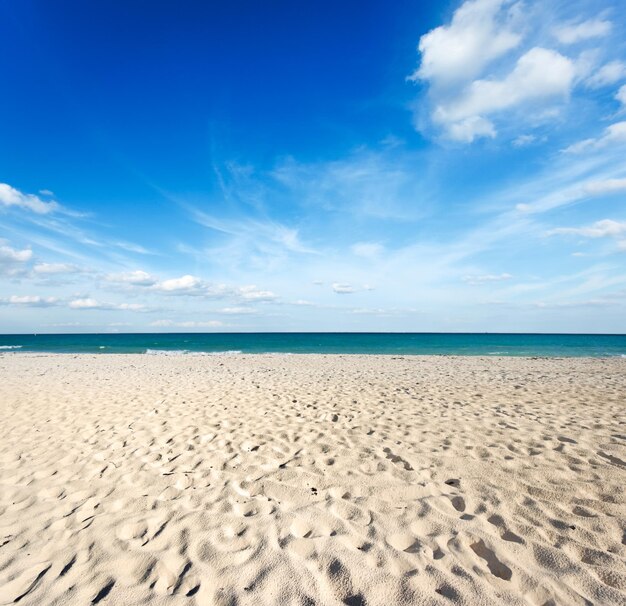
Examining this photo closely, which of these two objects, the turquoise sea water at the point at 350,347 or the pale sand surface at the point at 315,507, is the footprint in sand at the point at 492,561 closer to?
the pale sand surface at the point at 315,507

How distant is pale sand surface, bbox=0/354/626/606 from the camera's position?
269 centimetres

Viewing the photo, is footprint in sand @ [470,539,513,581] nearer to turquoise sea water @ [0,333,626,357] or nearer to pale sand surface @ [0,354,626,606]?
pale sand surface @ [0,354,626,606]

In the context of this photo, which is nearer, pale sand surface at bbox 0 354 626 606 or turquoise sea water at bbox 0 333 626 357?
pale sand surface at bbox 0 354 626 606

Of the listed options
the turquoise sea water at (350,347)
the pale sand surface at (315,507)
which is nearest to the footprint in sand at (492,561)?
the pale sand surface at (315,507)

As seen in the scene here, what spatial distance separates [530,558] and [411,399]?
661 centimetres

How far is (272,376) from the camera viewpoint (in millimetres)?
14883

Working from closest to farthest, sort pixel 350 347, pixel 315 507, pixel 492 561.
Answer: pixel 492 561 < pixel 315 507 < pixel 350 347

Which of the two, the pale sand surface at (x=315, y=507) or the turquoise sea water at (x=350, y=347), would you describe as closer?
the pale sand surface at (x=315, y=507)

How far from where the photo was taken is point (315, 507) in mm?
3781

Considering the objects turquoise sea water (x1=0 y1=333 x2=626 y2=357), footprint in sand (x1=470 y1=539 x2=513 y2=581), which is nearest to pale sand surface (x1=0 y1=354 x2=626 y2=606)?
footprint in sand (x1=470 y1=539 x2=513 y2=581)

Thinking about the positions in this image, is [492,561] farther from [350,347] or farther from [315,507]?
[350,347]

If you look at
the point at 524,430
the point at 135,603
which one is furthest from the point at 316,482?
the point at 524,430

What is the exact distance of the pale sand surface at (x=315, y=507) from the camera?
2.69 meters

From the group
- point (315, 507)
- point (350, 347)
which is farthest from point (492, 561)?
point (350, 347)
